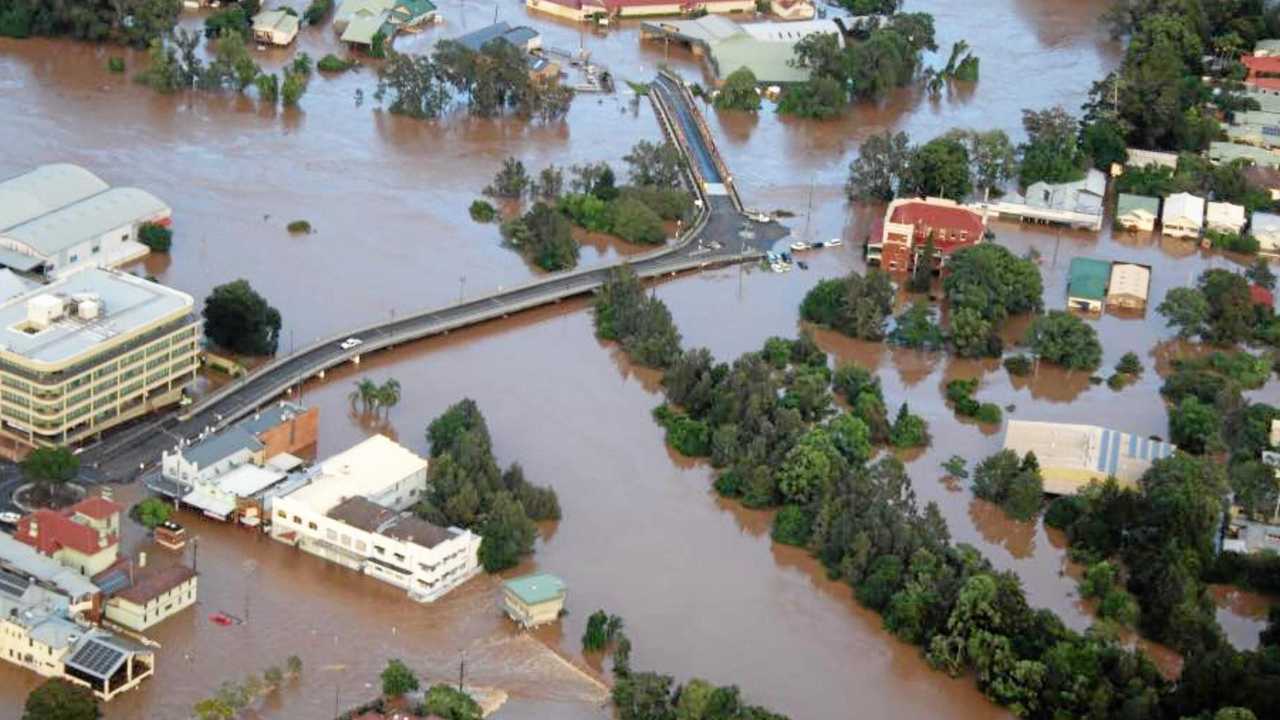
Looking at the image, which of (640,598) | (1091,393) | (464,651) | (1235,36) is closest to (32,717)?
(464,651)

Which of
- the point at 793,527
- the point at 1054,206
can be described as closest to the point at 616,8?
the point at 1054,206

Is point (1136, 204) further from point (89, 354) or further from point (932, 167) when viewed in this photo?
point (89, 354)

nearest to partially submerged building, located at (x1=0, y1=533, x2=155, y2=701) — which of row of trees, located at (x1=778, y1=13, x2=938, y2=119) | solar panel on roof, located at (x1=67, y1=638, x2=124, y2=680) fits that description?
solar panel on roof, located at (x1=67, y1=638, x2=124, y2=680)

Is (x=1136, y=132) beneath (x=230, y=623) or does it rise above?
above

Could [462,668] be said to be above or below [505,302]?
below

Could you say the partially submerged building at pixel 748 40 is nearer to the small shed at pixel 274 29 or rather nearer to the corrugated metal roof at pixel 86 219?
the small shed at pixel 274 29

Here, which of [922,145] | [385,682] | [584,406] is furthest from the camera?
[922,145]

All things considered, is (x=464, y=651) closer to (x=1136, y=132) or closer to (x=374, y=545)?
(x=374, y=545)
